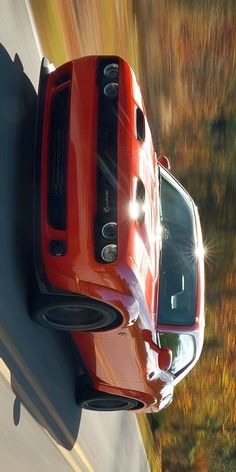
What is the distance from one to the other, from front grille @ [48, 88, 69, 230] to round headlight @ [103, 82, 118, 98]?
35 cm

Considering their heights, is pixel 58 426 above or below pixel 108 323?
below

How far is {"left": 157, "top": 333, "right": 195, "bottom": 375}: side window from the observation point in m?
6.73

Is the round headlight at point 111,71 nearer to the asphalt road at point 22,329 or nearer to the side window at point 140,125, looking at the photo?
the side window at point 140,125

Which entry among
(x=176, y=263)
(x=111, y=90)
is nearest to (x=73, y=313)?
(x=176, y=263)

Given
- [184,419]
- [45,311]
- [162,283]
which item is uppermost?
[45,311]

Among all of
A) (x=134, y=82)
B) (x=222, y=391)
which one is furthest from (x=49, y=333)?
(x=222, y=391)

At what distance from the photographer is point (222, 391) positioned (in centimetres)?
1073

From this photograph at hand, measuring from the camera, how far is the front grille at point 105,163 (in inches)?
206

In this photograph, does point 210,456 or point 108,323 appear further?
point 210,456

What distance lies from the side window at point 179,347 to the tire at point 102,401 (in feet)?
2.08

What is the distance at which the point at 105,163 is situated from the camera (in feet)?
17.7

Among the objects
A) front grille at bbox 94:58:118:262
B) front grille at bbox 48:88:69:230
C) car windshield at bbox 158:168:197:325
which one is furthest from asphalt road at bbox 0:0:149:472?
car windshield at bbox 158:168:197:325

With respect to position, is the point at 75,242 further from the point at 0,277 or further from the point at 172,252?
the point at 172,252

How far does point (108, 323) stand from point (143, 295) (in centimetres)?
51
